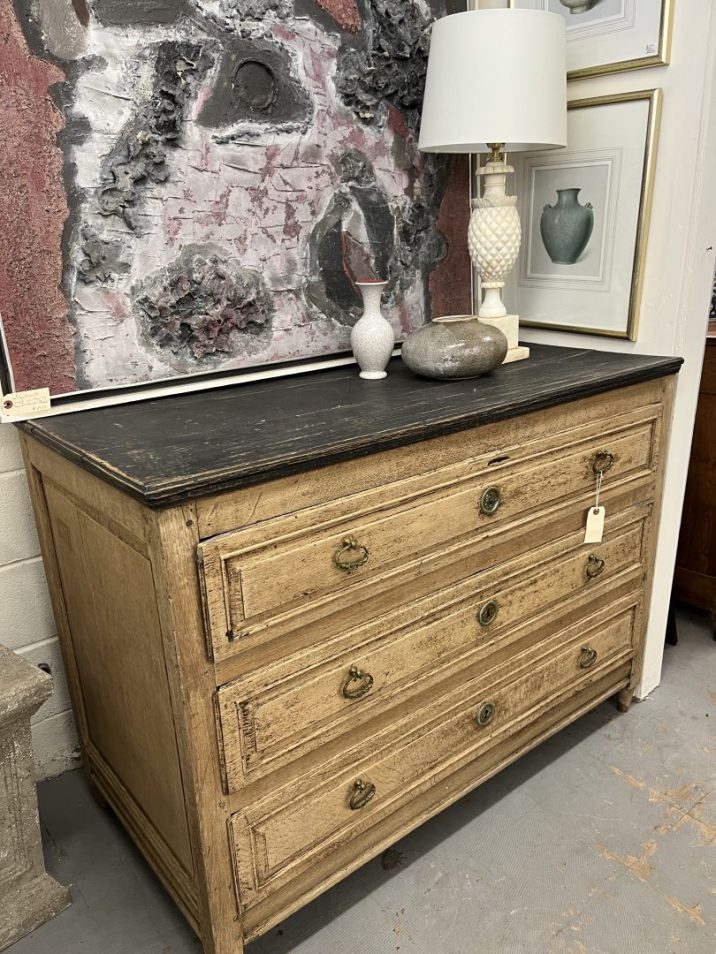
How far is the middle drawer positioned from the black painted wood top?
34 centimetres

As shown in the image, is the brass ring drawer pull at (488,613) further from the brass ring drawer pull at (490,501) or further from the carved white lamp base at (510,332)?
the carved white lamp base at (510,332)

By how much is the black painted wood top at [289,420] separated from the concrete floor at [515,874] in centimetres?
93

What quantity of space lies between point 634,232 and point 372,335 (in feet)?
2.29

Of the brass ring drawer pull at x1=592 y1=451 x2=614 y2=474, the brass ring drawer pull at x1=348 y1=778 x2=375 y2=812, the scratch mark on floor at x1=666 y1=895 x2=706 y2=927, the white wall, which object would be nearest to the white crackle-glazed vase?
the brass ring drawer pull at x1=592 y1=451 x2=614 y2=474

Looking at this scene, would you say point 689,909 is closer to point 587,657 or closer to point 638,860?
point 638,860

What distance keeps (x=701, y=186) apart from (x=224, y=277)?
3.50ft

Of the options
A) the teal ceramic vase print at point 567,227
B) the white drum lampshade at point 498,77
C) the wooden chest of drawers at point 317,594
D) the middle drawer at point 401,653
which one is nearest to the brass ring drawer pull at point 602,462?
the wooden chest of drawers at point 317,594

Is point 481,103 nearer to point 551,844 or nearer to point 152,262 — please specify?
point 152,262

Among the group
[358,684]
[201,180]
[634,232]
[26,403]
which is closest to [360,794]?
[358,684]

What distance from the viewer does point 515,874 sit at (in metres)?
1.52

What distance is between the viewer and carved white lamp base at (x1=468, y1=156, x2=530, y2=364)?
1712 mm

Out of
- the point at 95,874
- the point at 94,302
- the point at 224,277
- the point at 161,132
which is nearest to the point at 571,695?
the point at 95,874

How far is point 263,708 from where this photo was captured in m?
1.18

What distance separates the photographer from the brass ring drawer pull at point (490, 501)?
4.61ft
